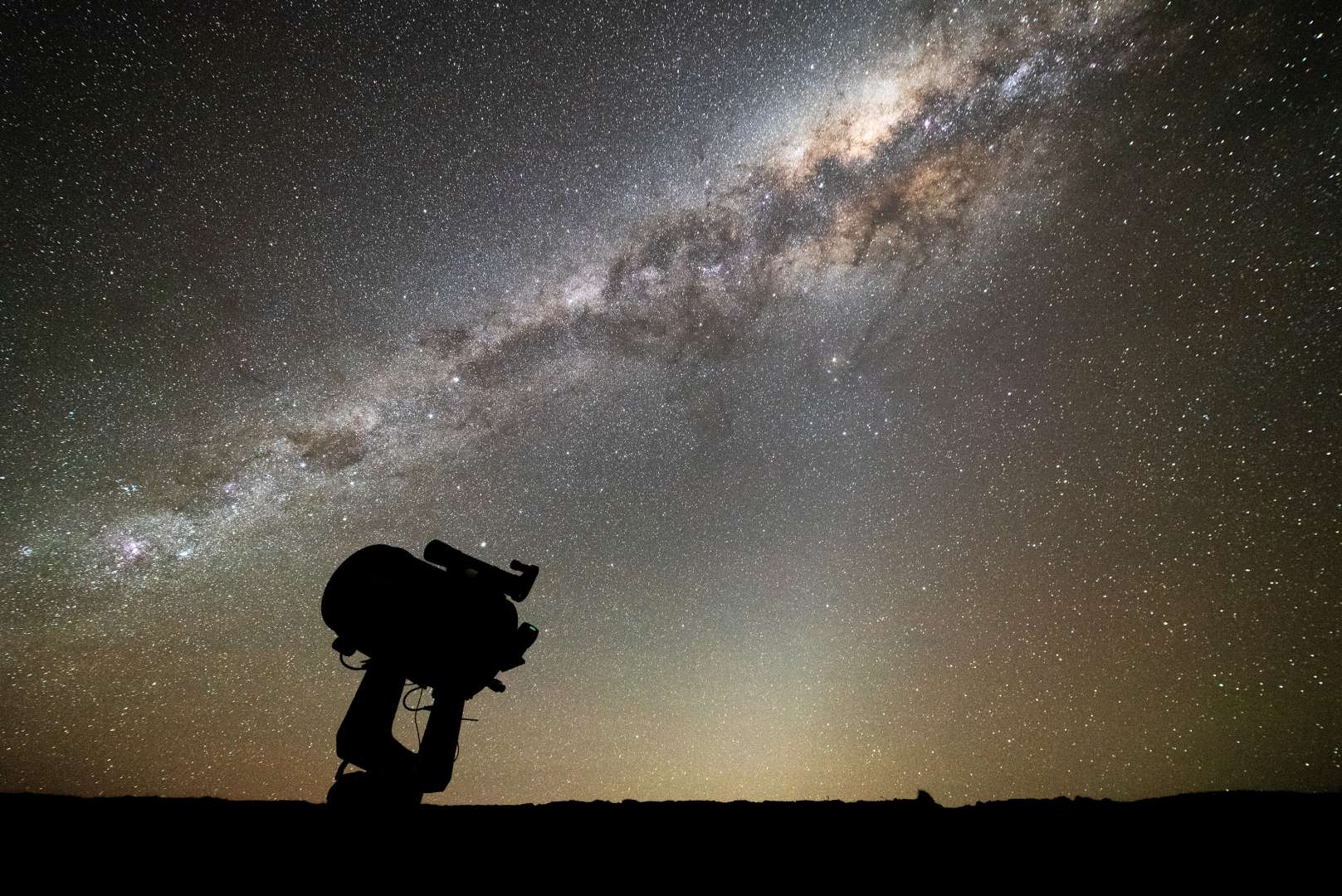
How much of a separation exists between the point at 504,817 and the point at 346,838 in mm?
598

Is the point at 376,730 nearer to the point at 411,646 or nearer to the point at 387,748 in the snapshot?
the point at 387,748

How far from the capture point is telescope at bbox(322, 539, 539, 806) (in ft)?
9.48

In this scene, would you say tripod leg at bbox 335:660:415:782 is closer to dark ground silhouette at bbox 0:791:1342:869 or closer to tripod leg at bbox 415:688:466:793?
tripod leg at bbox 415:688:466:793

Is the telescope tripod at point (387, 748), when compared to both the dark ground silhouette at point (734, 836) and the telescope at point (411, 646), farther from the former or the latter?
the dark ground silhouette at point (734, 836)

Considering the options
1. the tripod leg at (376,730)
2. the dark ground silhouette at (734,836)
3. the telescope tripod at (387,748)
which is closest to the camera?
the dark ground silhouette at (734,836)

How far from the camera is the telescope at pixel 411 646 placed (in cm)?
289

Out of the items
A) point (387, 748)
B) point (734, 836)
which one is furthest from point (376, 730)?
point (734, 836)

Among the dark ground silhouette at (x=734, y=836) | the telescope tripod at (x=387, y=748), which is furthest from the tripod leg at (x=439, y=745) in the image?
the dark ground silhouette at (x=734, y=836)

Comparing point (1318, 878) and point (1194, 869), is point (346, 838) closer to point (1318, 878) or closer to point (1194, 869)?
point (1194, 869)

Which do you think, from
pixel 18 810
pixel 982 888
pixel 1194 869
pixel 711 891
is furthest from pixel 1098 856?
pixel 18 810

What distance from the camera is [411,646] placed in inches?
121

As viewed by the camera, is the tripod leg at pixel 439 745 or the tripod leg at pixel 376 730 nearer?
the tripod leg at pixel 376 730

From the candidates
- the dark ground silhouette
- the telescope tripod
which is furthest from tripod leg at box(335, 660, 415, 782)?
the dark ground silhouette

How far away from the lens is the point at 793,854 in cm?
212
